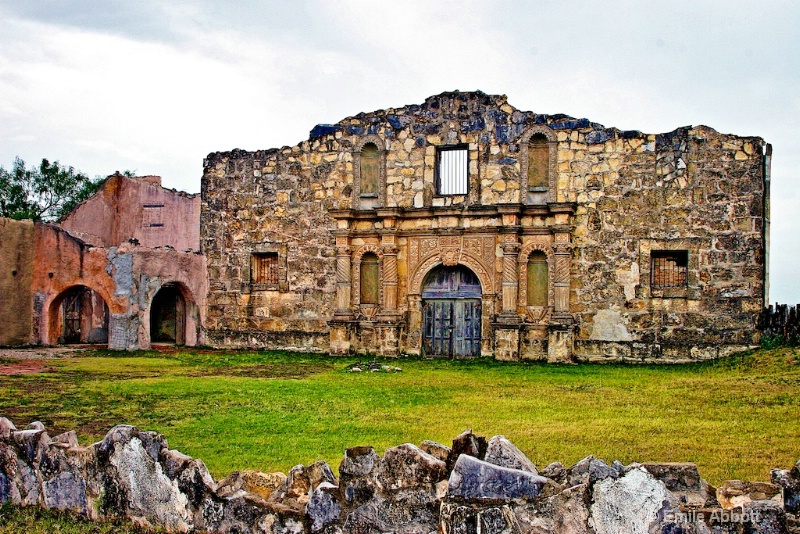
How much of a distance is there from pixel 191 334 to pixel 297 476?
61.8 ft

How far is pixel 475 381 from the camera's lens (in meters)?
14.0

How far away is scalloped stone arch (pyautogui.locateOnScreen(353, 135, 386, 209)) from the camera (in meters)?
20.6

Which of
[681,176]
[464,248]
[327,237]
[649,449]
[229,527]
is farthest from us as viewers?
[327,237]

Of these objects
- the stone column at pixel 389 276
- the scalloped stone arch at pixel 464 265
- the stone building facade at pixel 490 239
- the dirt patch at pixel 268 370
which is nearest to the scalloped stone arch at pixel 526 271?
the stone building facade at pixel 490 239

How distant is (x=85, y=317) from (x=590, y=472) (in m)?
25.5

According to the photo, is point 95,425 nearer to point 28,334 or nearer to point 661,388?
point 661,388

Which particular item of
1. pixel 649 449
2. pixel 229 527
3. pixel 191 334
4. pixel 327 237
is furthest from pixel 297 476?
pixel 191 334

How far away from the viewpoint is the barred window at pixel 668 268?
18.4m

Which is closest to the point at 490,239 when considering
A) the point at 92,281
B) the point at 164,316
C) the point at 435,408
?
the point at 435,408

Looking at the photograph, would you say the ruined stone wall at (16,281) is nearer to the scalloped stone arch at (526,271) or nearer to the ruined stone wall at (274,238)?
the ruined stone wall at (274,238)

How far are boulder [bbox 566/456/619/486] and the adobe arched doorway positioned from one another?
51.5ft

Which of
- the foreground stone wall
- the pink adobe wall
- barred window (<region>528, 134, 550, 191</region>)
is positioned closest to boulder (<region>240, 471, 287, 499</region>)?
the foreground stone wall

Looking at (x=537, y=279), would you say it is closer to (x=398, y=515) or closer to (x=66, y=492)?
(x=66, y=492)

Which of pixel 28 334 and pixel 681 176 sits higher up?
pixel 681 176
